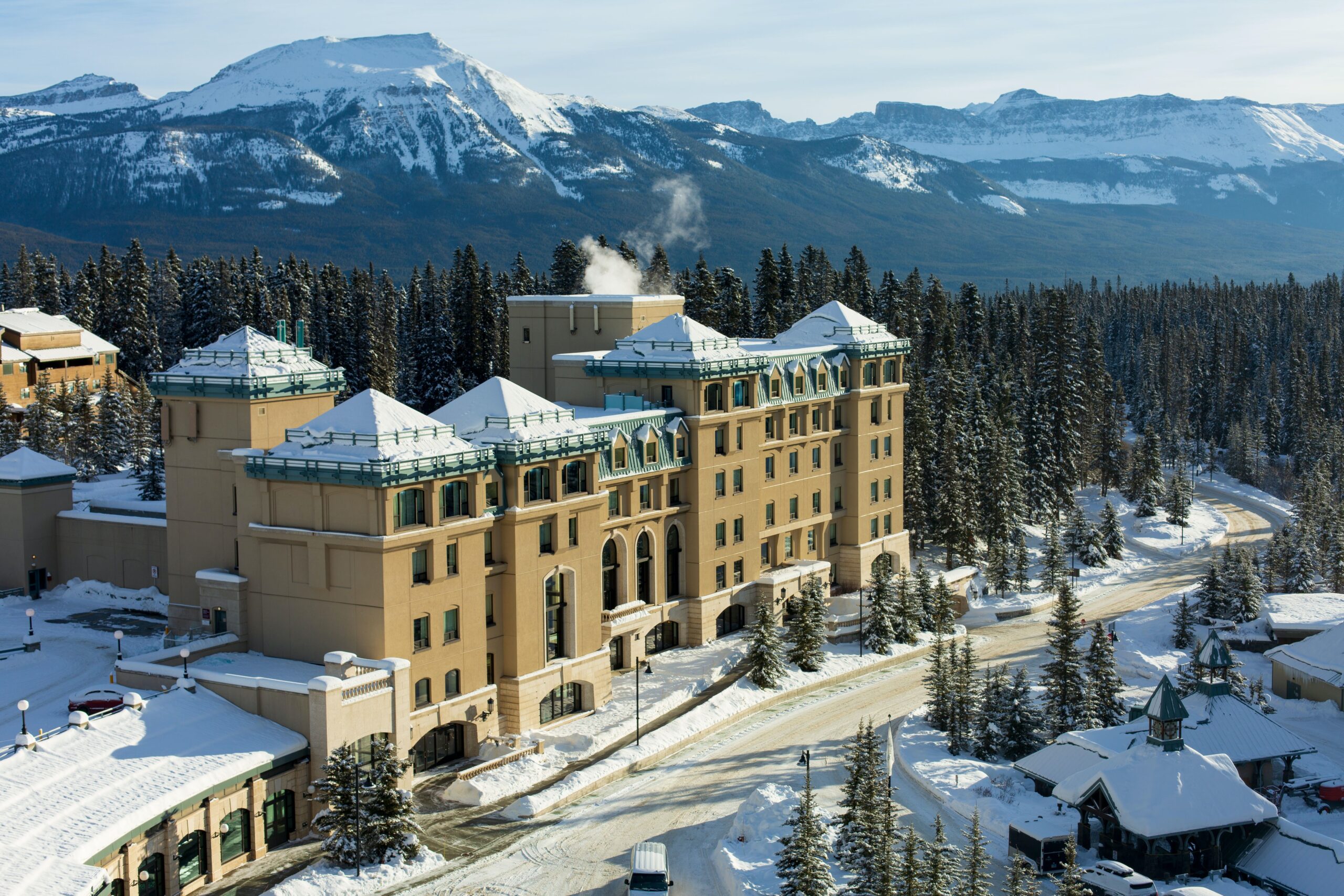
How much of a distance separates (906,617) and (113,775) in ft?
155

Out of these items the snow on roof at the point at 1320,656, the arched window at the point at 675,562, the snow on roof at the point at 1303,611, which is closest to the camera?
the snow on roof at the point at 1320,656

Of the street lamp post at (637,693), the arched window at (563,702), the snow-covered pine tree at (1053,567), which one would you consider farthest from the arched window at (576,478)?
the snow-covered pine tree at (1053,567)

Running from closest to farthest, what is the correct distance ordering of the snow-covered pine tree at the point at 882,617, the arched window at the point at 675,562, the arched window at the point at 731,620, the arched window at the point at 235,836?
the arched window at the point at 235,836, the arched window at the point at 675,562, the snow-covered pine tree at the point at 882,617, the arched window at the point at 731,620

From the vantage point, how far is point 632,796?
58.6m

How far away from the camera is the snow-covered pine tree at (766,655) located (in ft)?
238

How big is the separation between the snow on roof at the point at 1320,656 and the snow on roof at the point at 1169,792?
19.1 metres

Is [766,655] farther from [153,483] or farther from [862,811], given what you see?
[153,483]

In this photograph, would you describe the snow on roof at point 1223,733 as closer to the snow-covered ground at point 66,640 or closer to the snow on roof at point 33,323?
the snow-covered ground at point 66,640

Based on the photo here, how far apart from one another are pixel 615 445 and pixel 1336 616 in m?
42.6

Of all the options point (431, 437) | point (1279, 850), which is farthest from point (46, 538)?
point (1279, 850)

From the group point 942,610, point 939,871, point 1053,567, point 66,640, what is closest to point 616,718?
point 939,871

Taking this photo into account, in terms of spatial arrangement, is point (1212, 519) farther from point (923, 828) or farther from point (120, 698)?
point (120, 698)

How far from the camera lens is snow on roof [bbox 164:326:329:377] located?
65000mm

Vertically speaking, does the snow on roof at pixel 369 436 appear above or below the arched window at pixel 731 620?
above
